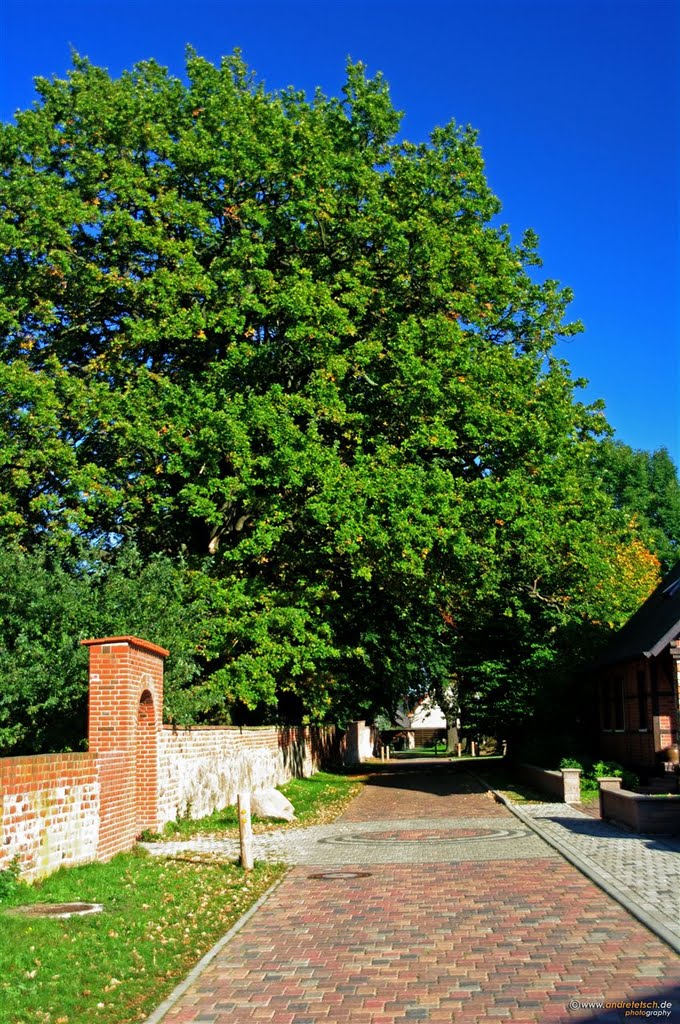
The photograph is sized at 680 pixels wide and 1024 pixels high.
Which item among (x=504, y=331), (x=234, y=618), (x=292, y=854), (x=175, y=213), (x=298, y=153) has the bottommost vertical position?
(x=292, y=854)

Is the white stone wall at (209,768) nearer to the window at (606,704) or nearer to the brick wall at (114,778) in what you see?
the brick wall at (114,778)

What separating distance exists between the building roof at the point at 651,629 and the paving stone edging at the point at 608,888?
5.76m

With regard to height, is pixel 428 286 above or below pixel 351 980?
above

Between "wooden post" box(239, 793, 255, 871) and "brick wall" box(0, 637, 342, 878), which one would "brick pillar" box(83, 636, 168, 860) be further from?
"wooden post" box(239, 793, 255, 871)

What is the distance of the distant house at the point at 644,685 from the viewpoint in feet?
79.1

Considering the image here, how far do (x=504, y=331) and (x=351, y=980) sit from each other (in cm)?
2135

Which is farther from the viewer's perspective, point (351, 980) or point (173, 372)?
point (173, 372)

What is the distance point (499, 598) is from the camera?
97.9ft

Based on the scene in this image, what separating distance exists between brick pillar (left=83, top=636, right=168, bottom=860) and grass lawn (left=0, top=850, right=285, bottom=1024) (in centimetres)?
83

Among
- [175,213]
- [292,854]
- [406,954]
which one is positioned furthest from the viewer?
[175,213]

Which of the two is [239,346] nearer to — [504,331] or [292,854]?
[504,331]

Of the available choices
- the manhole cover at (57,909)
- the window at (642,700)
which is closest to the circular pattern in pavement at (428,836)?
the manhole cover at (57,909)

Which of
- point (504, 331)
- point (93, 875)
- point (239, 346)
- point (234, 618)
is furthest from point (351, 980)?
point (504, 331)

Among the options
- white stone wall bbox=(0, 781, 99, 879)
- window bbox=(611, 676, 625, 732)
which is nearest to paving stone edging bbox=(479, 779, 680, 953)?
white stone wall bbox=(0, 781, 99, 879)
